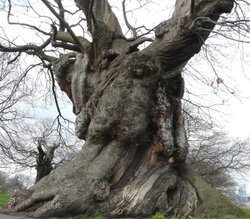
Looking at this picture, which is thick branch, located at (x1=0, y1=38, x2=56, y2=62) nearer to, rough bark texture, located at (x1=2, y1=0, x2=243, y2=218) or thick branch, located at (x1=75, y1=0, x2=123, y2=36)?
thick branch, located at (x1=75, y1=0, x2=123, y2=36)

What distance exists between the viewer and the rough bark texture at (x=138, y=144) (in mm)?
7793

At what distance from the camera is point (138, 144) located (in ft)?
29.5

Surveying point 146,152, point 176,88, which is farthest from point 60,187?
point 176,88

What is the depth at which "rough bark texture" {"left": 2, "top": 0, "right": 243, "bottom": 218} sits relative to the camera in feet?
25.6

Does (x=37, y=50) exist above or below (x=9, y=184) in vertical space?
below

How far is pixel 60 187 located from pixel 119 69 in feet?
10.9

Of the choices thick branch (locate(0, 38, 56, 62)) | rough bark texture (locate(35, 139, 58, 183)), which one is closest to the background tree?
rough bark texture (locate(35, 139, 58, 183))

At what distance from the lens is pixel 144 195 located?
26.2 feet

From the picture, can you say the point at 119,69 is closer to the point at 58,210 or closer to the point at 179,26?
the point at 179,26

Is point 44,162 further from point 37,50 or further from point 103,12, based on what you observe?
point 103,12

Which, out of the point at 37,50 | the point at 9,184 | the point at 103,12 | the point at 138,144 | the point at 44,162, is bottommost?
the point at 138,144

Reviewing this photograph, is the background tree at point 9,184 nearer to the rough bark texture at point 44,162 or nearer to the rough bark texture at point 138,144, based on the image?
the rough bark texture at point 44,162

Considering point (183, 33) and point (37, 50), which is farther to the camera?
point (37, 50)

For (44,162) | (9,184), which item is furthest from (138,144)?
(9,184)
